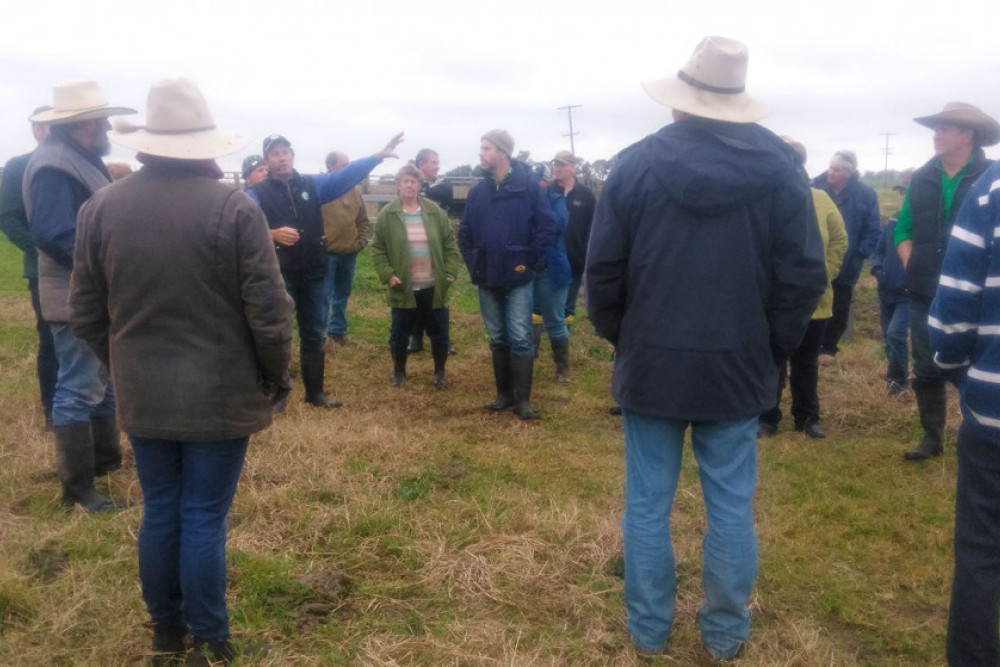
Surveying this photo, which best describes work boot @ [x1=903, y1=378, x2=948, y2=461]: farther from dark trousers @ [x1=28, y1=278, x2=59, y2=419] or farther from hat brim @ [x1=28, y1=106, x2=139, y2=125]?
dark trousers @ [x1=28, y1=278, x2=59, y2=419]

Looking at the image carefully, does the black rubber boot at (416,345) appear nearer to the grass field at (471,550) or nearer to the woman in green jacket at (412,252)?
the woman in green jacket at (412,252)

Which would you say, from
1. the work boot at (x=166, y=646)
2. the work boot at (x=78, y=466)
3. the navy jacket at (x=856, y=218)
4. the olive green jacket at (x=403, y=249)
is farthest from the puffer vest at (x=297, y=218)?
the navy jacket at (x=856, y=218)

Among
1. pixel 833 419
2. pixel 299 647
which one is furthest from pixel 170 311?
pixel 833 419

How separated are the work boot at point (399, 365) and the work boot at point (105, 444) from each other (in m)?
2.94

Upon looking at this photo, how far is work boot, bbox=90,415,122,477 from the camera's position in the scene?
492cm

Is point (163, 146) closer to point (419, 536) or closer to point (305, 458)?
point (419, 536)

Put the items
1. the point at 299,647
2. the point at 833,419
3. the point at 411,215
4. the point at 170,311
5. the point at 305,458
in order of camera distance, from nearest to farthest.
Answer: the point at 170,311
the point at 299,647
the point at 305,458
the point at 833,419
the point at 411,215

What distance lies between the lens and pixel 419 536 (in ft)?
13.8

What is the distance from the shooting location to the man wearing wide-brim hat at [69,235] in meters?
4.19

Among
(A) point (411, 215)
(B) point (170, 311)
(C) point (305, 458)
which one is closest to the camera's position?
(B) point (170, 311)

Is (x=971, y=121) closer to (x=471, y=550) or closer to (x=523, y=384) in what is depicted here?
(x=523, y=384)

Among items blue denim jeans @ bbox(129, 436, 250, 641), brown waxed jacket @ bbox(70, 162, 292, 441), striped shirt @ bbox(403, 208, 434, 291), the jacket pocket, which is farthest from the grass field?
striped shirt @ bbox(403, 208, 434, 291)

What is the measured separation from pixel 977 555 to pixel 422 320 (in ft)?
17.8

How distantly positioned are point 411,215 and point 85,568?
169 inches
